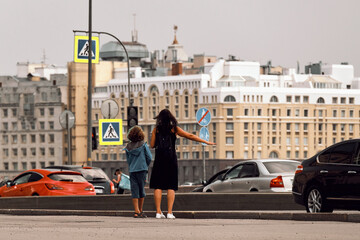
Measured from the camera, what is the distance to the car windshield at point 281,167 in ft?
98.5

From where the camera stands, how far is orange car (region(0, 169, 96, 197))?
3259cm

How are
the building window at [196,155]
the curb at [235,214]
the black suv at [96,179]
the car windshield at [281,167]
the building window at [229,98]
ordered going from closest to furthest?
the curb at [235,214] < the car windshield at [281,167] < the black suv at [96,179] < the building window at [229,98] < the building window at [196,155]

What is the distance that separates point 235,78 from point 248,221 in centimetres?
17450

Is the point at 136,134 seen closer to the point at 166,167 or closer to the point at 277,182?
the point at 166,167

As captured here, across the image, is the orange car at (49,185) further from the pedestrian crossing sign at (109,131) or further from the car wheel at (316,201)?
the car wheel at (316,201)

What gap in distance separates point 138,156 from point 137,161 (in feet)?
0.28

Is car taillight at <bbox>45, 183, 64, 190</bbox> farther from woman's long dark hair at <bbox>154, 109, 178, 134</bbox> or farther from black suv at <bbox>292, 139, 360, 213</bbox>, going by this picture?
woman's long dark hair at <bbox>154, 109, 178, 134</bbox>

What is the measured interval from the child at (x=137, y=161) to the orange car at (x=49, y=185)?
9.58m

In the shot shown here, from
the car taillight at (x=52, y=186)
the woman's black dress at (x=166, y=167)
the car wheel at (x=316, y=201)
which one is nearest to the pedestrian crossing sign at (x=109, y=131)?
the car taillight at (x=52, y=186)

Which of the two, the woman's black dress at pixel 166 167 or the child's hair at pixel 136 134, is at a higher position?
the child's hair at pixel 136 134

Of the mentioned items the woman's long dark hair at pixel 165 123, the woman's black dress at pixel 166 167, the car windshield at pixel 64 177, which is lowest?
the car windshield at pixel 64 177

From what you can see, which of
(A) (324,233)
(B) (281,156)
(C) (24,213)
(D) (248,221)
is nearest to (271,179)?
(C) (24,213)

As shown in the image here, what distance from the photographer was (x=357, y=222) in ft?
65.7

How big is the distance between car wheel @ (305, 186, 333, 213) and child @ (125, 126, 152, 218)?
2.75 metres
